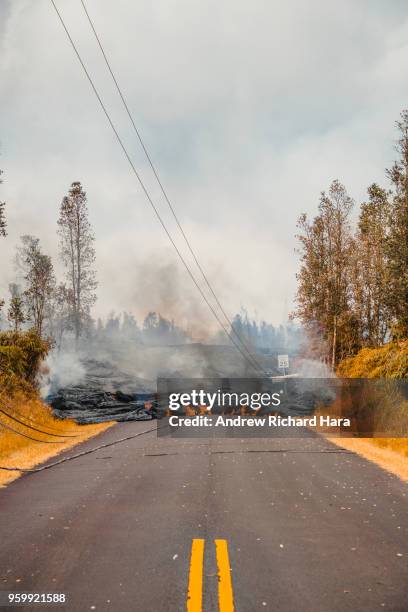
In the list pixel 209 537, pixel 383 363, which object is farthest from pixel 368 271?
pixel 209 537

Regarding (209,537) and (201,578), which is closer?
(201,578)

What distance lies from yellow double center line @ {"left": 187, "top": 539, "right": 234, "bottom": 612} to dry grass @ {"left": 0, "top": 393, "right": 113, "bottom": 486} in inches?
230

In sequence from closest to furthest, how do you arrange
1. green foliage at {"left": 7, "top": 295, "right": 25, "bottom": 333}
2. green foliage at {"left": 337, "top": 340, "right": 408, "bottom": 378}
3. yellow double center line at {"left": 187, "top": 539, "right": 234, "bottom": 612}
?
1. yellow double center line at {"left": 187, "top": 539, "right": 234, "bottom": 612}
2. green foliage at {"left": 337, "top": 340, "right": 408, "bottom": 378}
3. green foliage at {"left": 7, "top": 295, "right": 25, "bottom": 333}

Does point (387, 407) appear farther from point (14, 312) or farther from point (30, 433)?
point (14, 312)

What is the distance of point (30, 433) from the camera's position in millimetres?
18625

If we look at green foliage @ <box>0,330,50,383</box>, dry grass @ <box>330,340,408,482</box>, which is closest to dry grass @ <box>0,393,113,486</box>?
green foliage @ <box>0,330,50,383</box>

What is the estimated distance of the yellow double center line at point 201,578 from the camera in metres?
4.32

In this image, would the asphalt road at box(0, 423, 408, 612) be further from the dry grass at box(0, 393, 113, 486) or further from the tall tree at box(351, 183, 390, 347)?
the tall tree at box(351, 183, 390, 347)

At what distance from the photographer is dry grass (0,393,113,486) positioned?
13.2 meters

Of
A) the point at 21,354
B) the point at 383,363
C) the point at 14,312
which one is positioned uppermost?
the point at 14,312

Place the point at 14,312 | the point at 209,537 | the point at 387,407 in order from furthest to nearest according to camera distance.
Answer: the point at 14,312 → the point at 387,407 → the point at 209,537

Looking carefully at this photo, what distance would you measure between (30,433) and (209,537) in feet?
46.4

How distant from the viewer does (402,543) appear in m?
5.97

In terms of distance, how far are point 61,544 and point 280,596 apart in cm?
278
